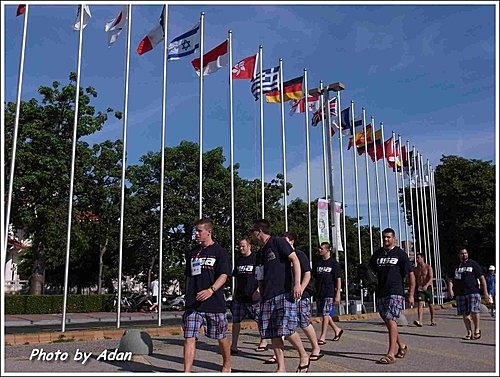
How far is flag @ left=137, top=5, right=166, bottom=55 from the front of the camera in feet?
51.6

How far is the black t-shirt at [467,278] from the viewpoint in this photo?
11.5 meters

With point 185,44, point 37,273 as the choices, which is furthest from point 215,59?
point 37,273

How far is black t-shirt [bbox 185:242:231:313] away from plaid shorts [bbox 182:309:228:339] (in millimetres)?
58

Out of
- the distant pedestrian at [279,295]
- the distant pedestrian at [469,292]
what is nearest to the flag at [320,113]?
the distant pedestrian at [469,292]

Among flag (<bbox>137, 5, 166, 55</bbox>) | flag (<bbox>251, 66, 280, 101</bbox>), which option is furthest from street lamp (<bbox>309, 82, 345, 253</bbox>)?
flag (<bbox>137, 5, 166, 55</bbox>)

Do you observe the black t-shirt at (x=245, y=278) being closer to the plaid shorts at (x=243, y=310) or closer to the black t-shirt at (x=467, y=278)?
the plaid shorts at (x=243, y=310)

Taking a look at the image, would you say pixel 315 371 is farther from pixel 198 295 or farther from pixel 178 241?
pixel 178 241

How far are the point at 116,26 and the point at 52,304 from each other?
18221 mm

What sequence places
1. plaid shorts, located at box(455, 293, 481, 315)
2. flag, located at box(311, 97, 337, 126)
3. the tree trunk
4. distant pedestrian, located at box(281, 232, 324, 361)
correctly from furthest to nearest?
the tree trunk < flag, located at box(311, 97, 337, 126) < plaid shorts, located at box(455, 293, 481, 315) < distant pedestrian, located at box(281, 232, 324, 361)

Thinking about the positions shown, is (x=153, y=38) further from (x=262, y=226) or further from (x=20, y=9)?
(x=262, y=226)

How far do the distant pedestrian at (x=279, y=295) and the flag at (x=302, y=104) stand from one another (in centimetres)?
1437

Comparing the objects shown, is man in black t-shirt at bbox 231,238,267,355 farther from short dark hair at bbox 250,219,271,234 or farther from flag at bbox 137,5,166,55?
flag at bbox 137,5,166,55

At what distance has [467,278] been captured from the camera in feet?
38.2

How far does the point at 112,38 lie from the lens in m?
15.2
